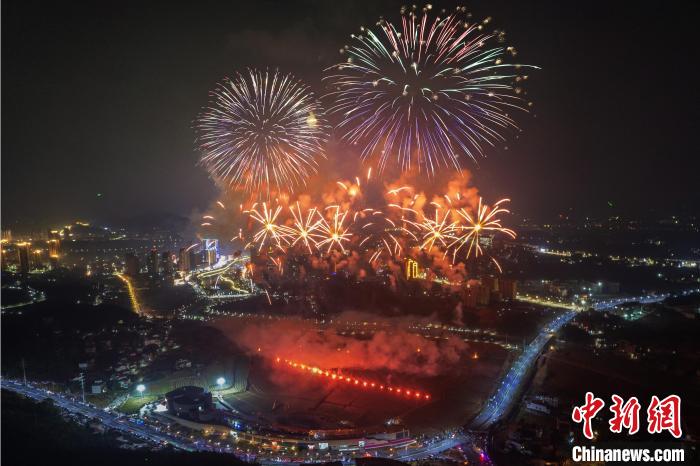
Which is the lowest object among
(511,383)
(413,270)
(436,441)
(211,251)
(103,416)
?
(436,441)

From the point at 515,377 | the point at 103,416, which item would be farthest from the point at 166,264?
the point at 515,377

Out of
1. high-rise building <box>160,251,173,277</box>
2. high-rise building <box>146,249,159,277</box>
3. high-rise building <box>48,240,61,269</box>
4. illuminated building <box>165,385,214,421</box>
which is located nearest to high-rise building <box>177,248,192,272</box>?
high-rise building <box>160,251,173,277</box>

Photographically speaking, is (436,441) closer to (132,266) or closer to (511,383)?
(511,383)

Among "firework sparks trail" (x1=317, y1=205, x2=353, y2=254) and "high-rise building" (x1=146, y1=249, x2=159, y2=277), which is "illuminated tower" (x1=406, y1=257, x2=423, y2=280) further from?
"high-rise building" (x1=146, y1=249, x2=159, y2=277)

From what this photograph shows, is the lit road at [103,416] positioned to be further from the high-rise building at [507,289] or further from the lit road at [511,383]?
the high-rise building at [507,289]

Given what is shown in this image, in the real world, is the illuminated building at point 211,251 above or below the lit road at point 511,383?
above

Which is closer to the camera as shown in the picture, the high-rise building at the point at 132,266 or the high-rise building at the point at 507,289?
the high-rise building at the point at 507,289

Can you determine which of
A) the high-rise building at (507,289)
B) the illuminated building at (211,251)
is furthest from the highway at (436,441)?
the illuminated building at (211,251)

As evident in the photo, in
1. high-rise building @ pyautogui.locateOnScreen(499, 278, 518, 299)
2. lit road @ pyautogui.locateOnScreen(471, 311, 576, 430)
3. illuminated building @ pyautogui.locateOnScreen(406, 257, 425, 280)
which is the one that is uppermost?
illuminated building @ pyautogui.locateOnScreen(406, 257, 425, 280)

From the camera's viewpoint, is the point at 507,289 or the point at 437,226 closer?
the point at 437,226
